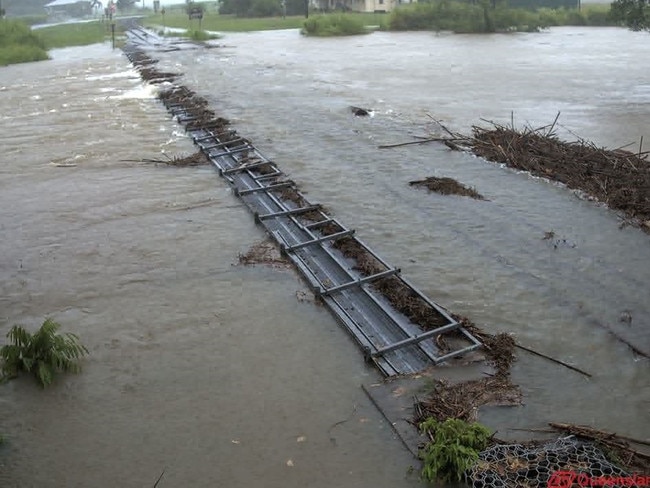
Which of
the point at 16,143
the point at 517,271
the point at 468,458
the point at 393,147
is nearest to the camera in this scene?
the point at 468,458

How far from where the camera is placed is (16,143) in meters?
12.2

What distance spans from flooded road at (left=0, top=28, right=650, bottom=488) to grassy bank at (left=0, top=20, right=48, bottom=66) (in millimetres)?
18283

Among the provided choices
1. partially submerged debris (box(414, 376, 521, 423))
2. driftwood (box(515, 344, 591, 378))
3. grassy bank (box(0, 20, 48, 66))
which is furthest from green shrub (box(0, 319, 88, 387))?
grassy bank (box(0, 20, 48, 66))

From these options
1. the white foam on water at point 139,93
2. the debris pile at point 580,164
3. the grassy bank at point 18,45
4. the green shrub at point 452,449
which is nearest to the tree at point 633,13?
the debris pile at point 580,164

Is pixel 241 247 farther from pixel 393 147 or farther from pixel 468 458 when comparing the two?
pixel 393 147

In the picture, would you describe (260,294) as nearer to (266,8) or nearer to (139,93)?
(139,93)

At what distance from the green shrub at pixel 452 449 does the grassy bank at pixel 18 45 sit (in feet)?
100

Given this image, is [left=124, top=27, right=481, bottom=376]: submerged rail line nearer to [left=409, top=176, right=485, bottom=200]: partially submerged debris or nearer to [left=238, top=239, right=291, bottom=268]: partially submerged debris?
[left=238, top=239, right=291, bottom=268]: partially submerged debris

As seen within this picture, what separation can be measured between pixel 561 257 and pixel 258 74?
58.1 ft

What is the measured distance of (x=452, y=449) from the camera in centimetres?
336


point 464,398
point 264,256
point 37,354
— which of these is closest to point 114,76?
point 264,256

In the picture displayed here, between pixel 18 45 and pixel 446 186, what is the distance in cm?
2995

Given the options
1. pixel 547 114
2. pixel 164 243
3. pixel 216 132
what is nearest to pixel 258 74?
pixel 216 132

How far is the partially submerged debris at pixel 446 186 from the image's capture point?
27.2 feet
